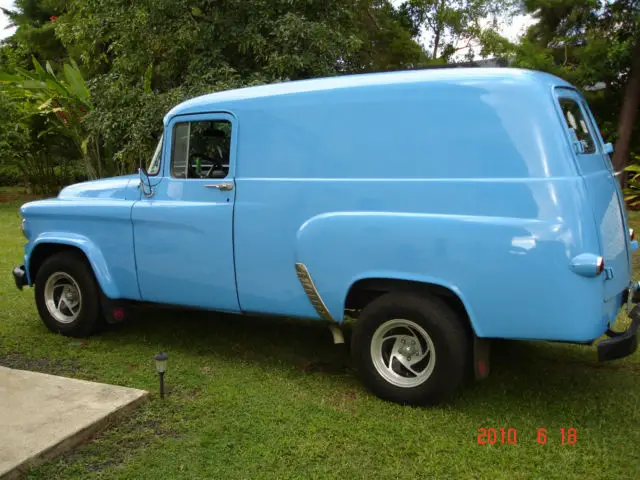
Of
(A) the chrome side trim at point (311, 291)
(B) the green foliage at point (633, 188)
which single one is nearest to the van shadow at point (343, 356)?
(A) the chrome side trim at point (311, 291)

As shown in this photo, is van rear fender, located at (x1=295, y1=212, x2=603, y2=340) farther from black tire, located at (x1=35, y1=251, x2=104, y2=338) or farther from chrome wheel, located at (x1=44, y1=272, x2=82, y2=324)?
chrome wheel, located at (x1=44, y1=272, x2=82, y2=324)

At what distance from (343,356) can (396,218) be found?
5.67ft

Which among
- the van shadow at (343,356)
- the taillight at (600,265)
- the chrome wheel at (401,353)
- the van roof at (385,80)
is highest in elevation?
the van roof at (385,80)

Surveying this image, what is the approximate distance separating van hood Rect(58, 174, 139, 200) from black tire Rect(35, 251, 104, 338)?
1.79 feet

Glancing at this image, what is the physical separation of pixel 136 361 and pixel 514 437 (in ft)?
9.99

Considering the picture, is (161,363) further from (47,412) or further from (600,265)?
(600,265)

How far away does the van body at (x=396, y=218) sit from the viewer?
3753mm

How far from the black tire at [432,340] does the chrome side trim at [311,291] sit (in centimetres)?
27

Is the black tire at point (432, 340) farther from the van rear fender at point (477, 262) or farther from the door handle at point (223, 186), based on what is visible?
the door handle at point (223, 186)

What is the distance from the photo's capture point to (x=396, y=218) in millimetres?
4113

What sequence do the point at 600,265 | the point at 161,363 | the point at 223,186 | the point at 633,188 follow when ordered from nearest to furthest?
the point at 600,265 < the point at 161,363 < the point at 223,186 < the point at 633,188

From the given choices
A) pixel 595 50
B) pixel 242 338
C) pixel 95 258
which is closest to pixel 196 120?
pixel 95 258

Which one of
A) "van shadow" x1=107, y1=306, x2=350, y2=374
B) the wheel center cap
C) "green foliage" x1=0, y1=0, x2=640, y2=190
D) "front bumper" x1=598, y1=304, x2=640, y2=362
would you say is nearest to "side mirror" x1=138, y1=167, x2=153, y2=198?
"van shadow" x1=107, y1=306, x2=350, y2=374

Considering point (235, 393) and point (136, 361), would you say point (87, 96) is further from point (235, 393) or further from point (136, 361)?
point (235, 393)
